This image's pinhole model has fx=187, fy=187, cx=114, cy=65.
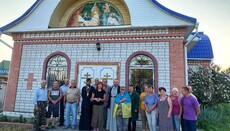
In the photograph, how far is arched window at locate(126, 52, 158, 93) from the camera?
8016 mm

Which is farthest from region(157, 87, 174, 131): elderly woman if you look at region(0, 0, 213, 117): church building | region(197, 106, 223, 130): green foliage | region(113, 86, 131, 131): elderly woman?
region(197, 106, 223, 130): green foliage

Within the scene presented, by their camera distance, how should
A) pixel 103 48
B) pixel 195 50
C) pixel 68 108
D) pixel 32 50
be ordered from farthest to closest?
pixel 195 50 < pixel 32 50 < pixel 103 48 < pixel 68 108

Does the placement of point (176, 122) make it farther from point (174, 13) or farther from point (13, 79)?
point (13, 79)

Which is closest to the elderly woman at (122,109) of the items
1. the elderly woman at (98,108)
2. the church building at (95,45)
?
the elderly woman at (98,108)

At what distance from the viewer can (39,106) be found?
20.5ft

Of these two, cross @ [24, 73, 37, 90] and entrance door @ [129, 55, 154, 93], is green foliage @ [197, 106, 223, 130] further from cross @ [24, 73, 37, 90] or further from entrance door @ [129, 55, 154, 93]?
cross @ [24, 73, 37, 90]

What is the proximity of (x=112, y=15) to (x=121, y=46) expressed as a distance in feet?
5.81

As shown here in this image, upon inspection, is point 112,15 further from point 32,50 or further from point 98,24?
point 32,50

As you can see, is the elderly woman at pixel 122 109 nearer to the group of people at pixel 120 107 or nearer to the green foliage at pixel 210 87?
the group of people at pixel 120 107

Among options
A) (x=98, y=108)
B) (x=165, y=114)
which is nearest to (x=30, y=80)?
(x=98, y=108)

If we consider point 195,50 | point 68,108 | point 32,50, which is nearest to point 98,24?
point 32,50

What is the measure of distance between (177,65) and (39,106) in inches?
217

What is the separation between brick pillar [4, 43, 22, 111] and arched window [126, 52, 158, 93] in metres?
5.51

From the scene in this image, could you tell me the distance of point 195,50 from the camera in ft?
46.0
